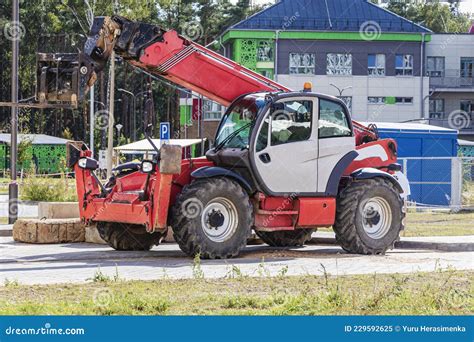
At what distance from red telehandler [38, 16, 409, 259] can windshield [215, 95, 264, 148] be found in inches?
0.9

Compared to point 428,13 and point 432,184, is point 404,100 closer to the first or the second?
point 428,13

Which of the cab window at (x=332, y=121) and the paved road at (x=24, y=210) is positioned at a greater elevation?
the cab window at (x=332, y=121)

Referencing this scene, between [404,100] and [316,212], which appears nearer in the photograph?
[316,212]

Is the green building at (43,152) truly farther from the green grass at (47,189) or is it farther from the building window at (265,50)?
the green grass at (47,189)

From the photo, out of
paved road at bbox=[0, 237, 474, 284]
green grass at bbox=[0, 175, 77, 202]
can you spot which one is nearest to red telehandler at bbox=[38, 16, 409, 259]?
paved road at bbox=[0, 237, 474, 284]

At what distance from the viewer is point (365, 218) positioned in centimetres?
1811

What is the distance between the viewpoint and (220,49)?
8606 centimetres

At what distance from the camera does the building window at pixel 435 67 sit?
85.9m

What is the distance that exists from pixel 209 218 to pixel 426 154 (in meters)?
26.2

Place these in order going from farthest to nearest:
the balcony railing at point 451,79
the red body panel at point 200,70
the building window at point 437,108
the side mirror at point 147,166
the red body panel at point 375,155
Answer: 1. the building window at point 437,108
2. the balcony railing at point 451,79
3. the red body panel at point 375,155
4. the red body panel at point 200,70
5. the side mirror at point 147,166

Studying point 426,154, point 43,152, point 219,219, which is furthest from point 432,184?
point 43,152

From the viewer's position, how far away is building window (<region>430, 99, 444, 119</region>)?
9006 cm

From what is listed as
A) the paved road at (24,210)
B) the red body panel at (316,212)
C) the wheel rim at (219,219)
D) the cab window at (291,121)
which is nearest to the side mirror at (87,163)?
the wheel rim at (219,219)

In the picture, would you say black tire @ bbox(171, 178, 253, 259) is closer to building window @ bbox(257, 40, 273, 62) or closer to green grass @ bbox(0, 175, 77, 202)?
green grass @ bbox(0, 175, 77, 202)
